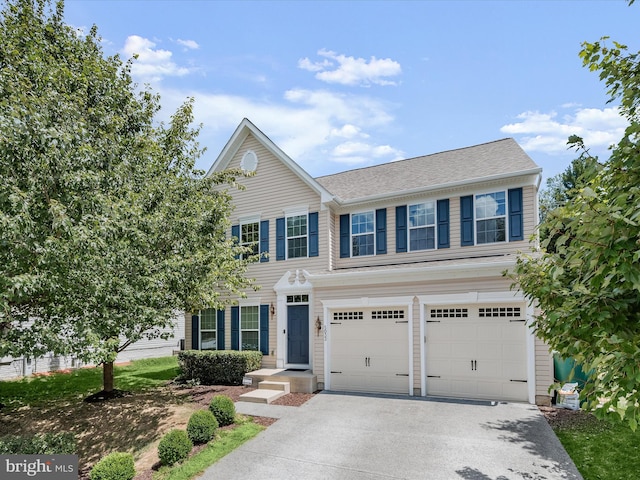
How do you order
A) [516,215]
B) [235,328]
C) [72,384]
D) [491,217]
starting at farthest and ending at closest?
[235,328] → [72,384] → [491,217] → [516,215]

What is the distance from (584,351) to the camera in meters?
3.52

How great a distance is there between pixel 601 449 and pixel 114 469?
887cm

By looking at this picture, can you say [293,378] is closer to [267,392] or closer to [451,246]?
[267,392]

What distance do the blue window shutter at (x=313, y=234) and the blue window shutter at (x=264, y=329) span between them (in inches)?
110

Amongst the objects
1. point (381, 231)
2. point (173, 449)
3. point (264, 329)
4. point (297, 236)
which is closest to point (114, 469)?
point (173, 449)

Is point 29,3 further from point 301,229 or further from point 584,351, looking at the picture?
point 584,351

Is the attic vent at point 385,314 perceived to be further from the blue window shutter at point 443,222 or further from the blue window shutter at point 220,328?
the blue window shutter at point 220,328

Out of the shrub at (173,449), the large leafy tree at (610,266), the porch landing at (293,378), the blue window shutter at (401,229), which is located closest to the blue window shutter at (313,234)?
the blue window shutter at (401,229)

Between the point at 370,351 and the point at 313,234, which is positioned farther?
the point at 313,234

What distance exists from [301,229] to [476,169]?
6.60m

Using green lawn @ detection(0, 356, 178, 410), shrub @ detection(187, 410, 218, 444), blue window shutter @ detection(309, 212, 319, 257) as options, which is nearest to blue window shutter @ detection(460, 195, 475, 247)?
blue window shutter @ detection(309, 212, 319, 257)

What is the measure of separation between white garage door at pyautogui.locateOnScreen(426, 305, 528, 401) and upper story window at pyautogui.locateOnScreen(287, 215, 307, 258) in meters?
5.33

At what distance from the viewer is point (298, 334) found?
553 inches

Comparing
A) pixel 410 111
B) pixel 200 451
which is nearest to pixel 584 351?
pixel 200 451
